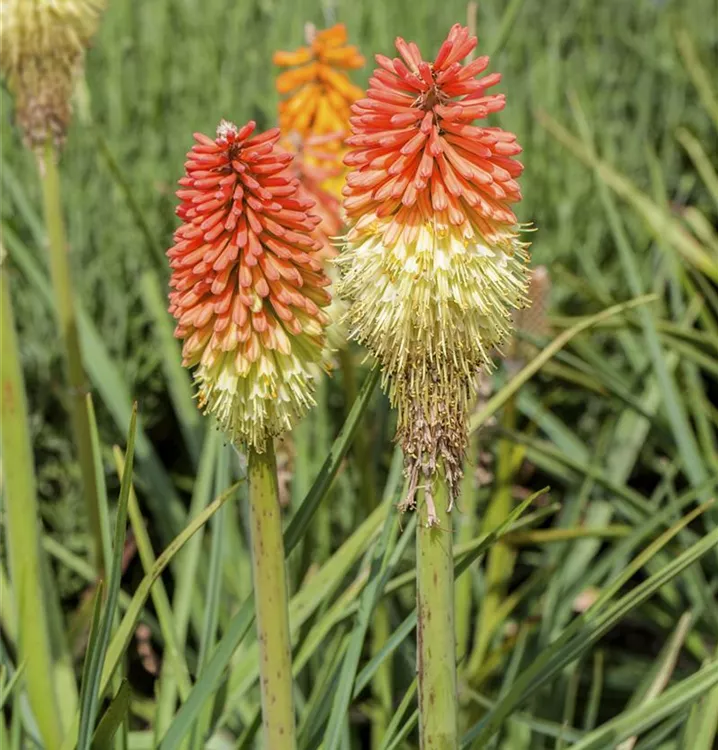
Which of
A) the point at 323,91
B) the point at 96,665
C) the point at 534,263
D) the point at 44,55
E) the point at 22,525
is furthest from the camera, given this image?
the point at 534,263

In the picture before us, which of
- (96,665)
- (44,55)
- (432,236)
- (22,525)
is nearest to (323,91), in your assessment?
(44,55)

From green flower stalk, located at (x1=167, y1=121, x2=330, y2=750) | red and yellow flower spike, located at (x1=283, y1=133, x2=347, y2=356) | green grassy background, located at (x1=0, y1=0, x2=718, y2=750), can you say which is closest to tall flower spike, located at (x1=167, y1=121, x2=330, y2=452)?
green flower stalk, located at (x1=167, y1=121, x2=330, y2=750)

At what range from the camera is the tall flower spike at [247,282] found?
3.75 ft

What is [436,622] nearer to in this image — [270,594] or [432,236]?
[270,594]

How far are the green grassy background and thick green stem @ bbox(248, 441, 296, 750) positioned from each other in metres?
0.69

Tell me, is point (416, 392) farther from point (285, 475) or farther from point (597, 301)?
point (597, 301)

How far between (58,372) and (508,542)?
46.1 inches

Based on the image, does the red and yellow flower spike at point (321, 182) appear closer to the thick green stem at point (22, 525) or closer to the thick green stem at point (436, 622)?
the thick green stem at point (22, 525)

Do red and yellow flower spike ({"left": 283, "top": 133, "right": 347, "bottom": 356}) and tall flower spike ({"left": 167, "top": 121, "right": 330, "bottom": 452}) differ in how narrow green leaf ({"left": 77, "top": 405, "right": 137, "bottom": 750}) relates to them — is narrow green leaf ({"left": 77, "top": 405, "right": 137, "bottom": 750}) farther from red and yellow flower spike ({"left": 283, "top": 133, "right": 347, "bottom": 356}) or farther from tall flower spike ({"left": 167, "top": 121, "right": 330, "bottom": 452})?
red and yellow flower spike ({"left": 283, "top": 133, "right": 347, "bottom": 356})

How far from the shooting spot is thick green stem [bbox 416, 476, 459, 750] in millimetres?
1124

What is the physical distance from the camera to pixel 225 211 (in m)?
1.16

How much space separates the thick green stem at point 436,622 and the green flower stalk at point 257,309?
14 centimetres

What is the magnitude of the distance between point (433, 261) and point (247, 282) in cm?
18

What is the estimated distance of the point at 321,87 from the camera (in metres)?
2.20
